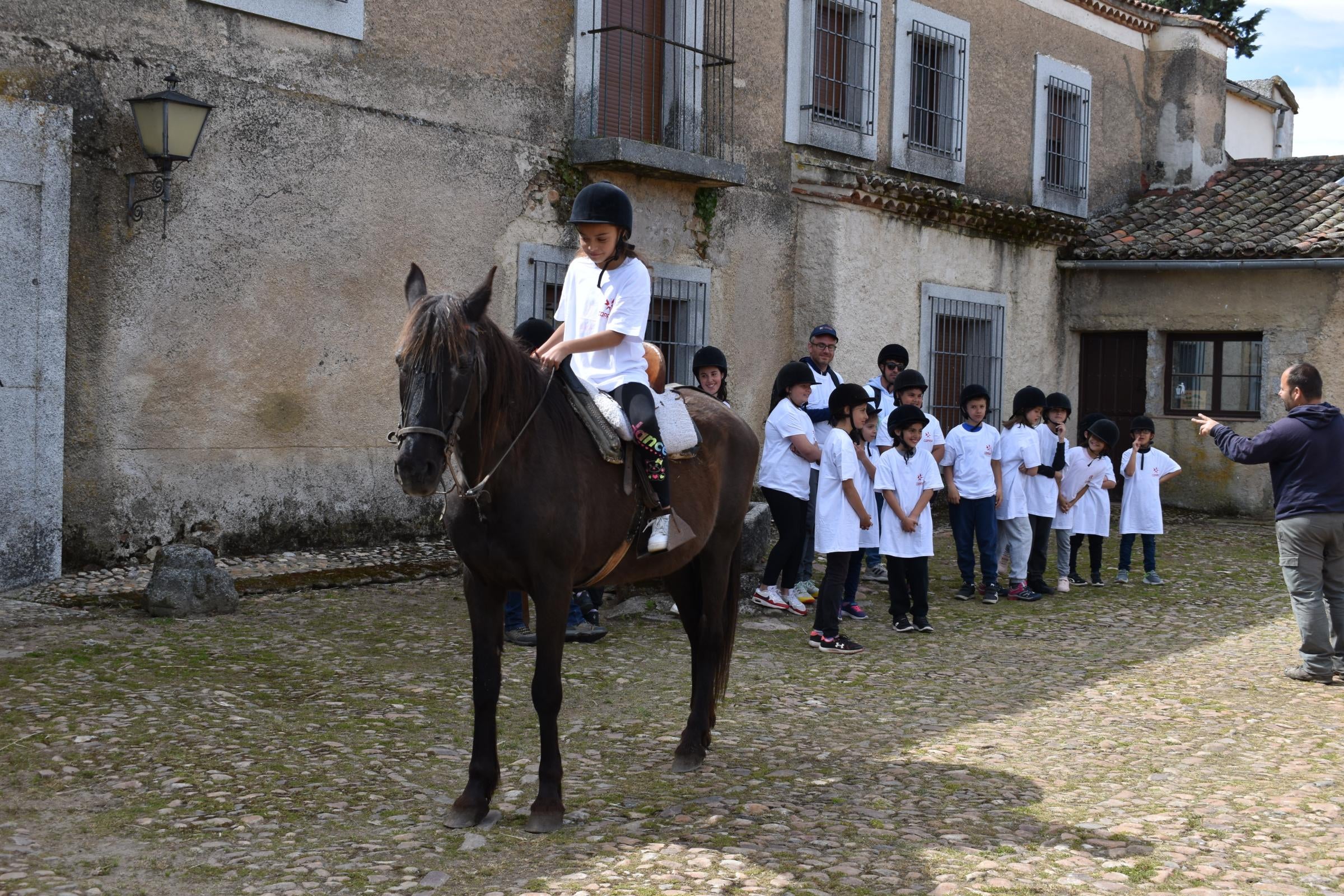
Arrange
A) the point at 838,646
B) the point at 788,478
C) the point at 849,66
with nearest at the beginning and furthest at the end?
1. the point at 838,646
2. the point at 788,478
3. the point at 849,66

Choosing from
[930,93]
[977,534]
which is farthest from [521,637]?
Result: [930,93]

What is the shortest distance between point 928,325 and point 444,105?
725 cm

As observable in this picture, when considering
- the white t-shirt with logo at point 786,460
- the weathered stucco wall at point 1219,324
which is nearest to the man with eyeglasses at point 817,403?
the white t-shirt with logo at point 786,460

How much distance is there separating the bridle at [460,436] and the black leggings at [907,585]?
4.52 m

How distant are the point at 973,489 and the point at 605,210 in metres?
5.67

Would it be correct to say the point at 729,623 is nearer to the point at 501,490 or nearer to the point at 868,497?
the point at 501,490

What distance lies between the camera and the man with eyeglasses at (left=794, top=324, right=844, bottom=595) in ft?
31.6

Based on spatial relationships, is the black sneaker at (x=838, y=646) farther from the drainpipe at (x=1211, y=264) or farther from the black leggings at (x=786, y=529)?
the drainpipe at (x=1211, y=264)

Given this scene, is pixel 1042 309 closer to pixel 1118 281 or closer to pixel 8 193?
pixel 1118 281

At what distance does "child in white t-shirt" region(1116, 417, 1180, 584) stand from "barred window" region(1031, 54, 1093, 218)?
23.1 feet

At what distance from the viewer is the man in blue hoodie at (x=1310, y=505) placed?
761cm

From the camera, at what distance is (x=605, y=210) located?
5176 millimetres

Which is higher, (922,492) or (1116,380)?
(1116,380)

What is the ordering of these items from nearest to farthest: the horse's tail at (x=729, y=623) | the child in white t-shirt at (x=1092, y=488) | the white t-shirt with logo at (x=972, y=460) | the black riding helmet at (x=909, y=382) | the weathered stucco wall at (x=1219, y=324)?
1. the horse's tail at (x=729, y=623)
2. the black riding helmet at (x=909, y=382)
3. the white t-shirt with logo at (x=972, y=460)
4. the child in white t-shirt at (x=1092, y=488)
5. the weathered stucco wall at (x=1219, y=324)
